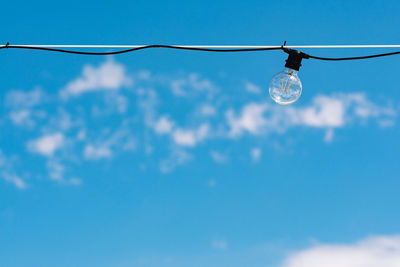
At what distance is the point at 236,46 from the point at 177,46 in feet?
2.31

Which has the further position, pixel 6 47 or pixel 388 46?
pixel 388 46

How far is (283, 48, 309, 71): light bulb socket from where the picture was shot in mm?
5504

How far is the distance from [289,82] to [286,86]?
59 mm

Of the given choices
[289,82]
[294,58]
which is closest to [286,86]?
[289,82]

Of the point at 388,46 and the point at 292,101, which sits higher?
the point at 388,46

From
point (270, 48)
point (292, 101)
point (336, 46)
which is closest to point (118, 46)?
point (270, 48)

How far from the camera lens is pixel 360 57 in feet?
19.0

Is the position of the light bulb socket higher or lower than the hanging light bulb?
higher

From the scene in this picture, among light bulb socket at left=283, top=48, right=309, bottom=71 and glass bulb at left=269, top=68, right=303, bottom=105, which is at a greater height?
light bulb socket at left=283, top=48, right=309, bottom=71

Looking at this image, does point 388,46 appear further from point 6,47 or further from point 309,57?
point 6,47

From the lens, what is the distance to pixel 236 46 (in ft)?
18.5

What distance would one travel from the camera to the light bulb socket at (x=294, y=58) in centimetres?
550

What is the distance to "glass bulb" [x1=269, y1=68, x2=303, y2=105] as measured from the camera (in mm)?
5559

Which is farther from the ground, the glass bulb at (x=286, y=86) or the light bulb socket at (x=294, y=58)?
the light bulb socket at (x=294, y=58)
